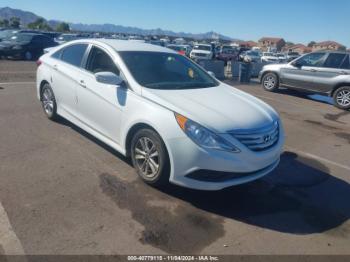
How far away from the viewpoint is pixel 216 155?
3.55 metres

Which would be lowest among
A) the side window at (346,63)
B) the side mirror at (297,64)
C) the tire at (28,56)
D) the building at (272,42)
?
the tire at (28,56)

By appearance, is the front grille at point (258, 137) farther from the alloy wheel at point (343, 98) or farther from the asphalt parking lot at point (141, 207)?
the alloy wheel at point (343, 98)

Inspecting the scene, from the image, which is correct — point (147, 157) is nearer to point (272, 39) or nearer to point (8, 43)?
point (8, 43)

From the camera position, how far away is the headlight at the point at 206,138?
3572 millimetres

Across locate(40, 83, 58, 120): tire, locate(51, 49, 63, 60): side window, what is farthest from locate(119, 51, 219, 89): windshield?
locate(40, 83, 58, 120): tire

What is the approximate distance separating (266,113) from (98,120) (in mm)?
2291

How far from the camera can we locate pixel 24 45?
2017 centimetres

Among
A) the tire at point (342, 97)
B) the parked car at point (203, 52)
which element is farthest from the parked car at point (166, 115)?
the parked car at point (203, 52)

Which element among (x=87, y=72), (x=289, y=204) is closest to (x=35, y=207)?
(x=87, y=72)

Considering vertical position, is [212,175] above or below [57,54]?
below

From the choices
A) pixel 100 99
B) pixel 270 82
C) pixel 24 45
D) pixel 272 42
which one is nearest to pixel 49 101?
pixel 100 99

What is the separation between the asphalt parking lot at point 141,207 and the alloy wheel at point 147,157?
8.1 inches

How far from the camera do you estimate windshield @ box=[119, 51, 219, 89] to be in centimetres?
453

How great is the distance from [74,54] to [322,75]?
28.7 feet
